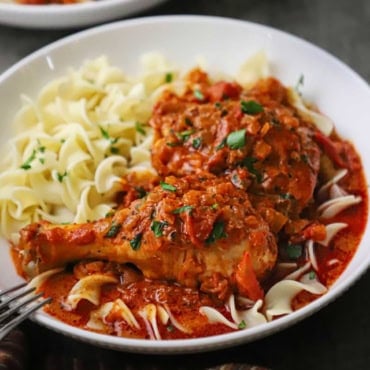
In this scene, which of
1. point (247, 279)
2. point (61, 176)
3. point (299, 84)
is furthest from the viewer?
point (299, 84)

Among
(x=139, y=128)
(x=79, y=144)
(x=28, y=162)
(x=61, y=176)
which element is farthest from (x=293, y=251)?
(x=28, y=162)

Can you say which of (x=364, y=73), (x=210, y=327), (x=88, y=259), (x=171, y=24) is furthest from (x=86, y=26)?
(x=210, y=327)

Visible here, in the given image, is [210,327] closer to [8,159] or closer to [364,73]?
[8,159]

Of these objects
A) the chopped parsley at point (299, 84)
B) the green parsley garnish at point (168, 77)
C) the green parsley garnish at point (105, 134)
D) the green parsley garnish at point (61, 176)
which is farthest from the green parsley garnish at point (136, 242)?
the chopped parsley at point (299, 84)

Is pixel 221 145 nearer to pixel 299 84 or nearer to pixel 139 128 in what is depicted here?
pixel 139 128

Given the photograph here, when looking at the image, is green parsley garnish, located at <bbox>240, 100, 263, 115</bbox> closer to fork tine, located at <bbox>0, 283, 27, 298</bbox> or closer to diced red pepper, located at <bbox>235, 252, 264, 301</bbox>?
diced red pepper, located at <bbox>235, 252, 264, 301</bbox>

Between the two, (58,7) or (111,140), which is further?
(58,7)

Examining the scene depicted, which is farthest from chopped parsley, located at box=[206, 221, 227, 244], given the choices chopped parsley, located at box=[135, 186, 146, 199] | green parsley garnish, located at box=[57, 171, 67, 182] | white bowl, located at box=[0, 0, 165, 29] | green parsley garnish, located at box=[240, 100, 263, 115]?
white bowl, located at box=[0, 0, 165, 29]
